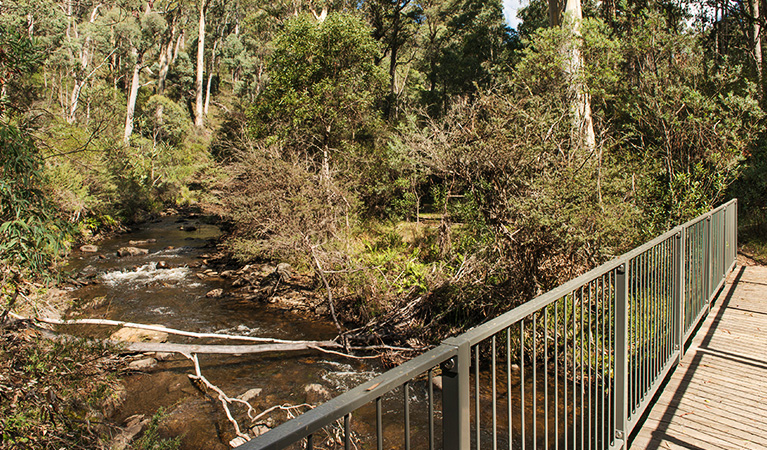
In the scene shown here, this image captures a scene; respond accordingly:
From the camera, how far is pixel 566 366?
8.45 feet

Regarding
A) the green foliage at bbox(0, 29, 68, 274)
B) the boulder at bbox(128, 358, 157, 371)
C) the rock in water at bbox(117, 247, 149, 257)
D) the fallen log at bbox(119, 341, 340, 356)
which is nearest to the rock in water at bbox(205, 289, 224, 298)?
the fallen log at bbox(119, 341, 340, 356)

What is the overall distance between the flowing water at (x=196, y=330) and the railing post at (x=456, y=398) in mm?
5508

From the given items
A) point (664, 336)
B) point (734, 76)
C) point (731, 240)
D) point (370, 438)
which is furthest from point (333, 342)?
point (734, 76)

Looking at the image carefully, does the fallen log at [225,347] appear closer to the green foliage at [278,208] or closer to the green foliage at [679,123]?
the green foliage at [278,208]

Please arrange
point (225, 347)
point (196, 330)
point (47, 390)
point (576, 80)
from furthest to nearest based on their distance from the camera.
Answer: point (576, 80), point (196, 330), point (225, 347), point (47, 390)

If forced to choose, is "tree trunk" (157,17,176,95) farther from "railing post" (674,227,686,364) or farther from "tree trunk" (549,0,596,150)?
"railing post" (674,227,686,364)

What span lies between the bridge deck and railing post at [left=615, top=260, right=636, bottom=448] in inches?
15.5

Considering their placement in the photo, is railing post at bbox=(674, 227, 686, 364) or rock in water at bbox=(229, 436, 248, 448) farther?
rock in water at bbox=(229, 436, 248, 448)

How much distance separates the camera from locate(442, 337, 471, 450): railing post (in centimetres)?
172

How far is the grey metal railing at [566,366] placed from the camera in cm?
159

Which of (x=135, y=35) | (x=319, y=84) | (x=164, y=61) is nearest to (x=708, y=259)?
(x=319, y=84)

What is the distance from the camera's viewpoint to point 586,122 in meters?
11.0

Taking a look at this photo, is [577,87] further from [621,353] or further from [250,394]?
[250,394]

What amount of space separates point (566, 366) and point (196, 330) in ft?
29.6
